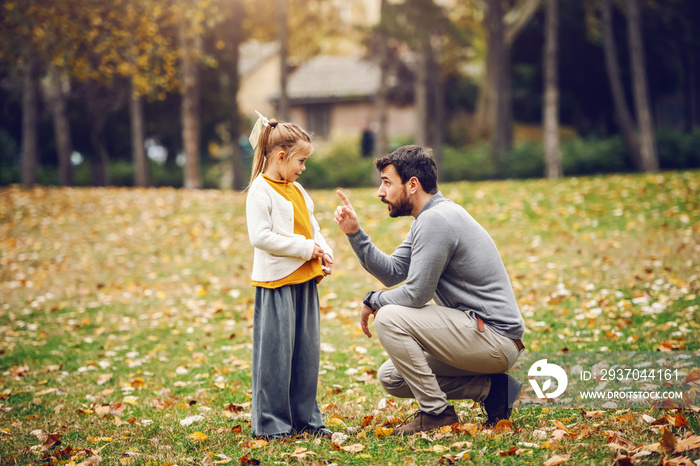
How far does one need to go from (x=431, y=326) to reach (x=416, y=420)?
572 millimetres

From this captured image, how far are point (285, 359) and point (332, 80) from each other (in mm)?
30941

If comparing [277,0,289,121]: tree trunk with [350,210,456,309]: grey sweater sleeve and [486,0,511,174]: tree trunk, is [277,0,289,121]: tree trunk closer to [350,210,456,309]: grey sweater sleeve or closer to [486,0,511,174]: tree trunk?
[486,0,511,174]: tree trunk

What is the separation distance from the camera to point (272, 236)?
354 cm

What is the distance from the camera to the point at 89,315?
813 cm

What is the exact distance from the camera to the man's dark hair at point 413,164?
362 cm

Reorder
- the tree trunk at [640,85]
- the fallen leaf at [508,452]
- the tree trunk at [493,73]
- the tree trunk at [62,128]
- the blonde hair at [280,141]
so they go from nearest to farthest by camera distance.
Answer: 1. the fallen leaf at [508,452]
2. the blonde hair at [280,141]
3. the tree trunk at [640,85]
4. the tree trunk at [493,73]
5. the tree trunk at [62,128]

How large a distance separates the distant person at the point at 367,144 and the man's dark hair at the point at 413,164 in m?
20.2

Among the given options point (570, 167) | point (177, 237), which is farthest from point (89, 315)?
point (570, 167)

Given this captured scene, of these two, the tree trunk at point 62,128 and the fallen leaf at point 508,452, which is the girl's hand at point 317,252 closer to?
the fallen leaf at point 508,452

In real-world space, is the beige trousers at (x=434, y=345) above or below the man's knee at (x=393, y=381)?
above

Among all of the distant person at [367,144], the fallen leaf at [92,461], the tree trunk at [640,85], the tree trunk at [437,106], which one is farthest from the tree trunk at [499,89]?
the fallen leaf at [92,461]

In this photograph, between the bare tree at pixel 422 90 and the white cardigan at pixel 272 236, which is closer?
the white cardigan at pixel 272 236

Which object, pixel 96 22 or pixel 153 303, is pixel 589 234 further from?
pixel 96 22

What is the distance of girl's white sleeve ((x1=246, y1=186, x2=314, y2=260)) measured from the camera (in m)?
3.54
